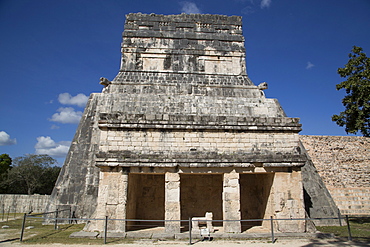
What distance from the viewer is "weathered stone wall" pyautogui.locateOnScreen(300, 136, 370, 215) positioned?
17156 millimetres

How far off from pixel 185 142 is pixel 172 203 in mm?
2254

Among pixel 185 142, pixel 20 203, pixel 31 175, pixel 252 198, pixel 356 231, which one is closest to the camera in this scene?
pixel 185 142

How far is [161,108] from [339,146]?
624 inches

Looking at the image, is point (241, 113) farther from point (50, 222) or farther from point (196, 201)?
point (50, 222)

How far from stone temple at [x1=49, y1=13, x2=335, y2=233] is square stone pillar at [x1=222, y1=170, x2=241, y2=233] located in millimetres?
35

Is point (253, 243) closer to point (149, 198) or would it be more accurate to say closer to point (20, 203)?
point (149, 198)

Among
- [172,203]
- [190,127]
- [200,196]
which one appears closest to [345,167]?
[200,196]

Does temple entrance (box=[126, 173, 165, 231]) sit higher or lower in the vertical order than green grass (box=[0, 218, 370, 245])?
higher

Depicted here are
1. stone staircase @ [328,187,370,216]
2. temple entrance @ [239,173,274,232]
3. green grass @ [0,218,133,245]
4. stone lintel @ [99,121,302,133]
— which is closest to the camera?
green grass @ [0,218,133,245]

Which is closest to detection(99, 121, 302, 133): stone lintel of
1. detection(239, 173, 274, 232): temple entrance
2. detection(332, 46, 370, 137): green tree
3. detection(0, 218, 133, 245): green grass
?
detection(239, 173, 274, 232): temple entrance

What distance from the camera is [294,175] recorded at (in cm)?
973

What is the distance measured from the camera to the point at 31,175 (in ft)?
114

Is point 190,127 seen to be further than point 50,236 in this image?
Yes

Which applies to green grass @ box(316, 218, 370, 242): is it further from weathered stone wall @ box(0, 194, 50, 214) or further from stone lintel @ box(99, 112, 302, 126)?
weathered stone wall @ box(0, 194, 50, 214)
